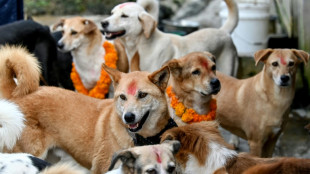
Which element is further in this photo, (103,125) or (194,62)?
(194,62)

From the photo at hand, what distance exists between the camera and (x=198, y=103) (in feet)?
16.9

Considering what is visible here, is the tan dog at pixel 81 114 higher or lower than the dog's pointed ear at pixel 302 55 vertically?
lower

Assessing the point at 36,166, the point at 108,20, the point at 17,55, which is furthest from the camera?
the point at 108,20

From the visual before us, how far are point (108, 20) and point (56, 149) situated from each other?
250 centimetres

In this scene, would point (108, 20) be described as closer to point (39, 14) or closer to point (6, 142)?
point (6, 142)

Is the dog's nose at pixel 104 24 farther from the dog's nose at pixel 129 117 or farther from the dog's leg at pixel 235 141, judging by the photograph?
the dog's nose at pixel 129 117

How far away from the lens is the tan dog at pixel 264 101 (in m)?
5.49

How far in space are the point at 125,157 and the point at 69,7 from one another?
10.5m

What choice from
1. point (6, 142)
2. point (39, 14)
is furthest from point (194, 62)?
point (39, 14)

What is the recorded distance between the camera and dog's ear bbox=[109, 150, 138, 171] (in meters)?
3.45

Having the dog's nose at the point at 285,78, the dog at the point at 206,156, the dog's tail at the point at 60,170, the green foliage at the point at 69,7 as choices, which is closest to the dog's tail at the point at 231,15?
the dog's nose at the point at 285,78

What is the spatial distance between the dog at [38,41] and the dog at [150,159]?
3.46 metres

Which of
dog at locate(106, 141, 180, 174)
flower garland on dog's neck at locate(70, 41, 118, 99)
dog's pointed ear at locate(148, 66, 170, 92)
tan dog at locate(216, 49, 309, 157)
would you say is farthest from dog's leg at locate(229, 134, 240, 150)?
dog at locate(106, 141, 180, 174)

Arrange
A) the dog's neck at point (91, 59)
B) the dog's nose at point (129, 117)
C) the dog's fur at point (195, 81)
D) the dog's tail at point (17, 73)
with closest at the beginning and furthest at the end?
1. the dog's nose at point (129, 117)
2. the dog's tail at point (17, 73)
3. the dog's fur at point (195, 81)
4. the dog's neck at point (91, 59)
